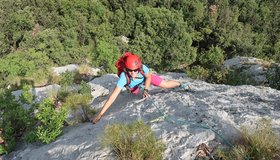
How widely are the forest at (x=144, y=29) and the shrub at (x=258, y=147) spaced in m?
20.0

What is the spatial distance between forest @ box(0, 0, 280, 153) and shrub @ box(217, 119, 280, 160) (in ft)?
65.5

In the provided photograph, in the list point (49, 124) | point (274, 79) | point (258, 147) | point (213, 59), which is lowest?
point (213, 59)

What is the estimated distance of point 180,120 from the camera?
454 cm

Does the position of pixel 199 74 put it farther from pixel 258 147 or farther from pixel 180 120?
pixel 258 147

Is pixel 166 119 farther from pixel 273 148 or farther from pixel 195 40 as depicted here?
pixel 195 40

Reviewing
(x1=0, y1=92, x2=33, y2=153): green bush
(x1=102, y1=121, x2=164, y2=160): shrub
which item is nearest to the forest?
(x1=0, y1=92, x2=33, y2=153): green bush

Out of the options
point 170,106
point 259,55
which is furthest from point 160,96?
point 259,55

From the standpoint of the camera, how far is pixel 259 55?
36344 millimetres

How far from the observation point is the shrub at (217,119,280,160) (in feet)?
10.8

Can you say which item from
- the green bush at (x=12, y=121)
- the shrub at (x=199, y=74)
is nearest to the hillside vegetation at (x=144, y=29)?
the shrub at (x=199, y=74)

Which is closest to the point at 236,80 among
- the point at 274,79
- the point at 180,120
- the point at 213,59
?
the point at 274,79

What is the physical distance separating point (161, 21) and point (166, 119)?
1145 inches

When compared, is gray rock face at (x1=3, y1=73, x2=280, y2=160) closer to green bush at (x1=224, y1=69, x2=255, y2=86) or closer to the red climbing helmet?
the red climbing helmet

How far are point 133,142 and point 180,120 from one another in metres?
1.15
